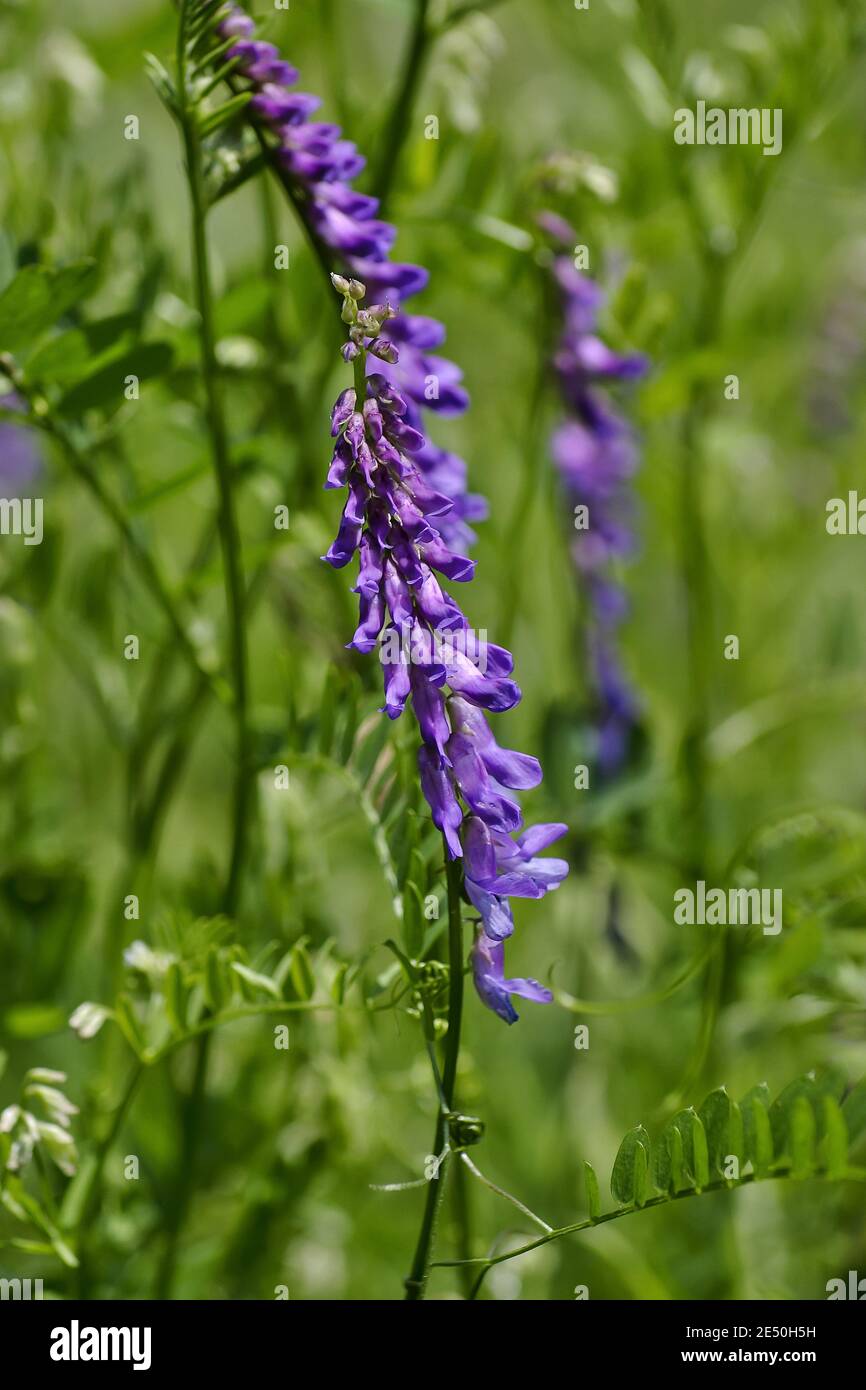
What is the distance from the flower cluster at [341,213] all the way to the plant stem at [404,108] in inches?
15.5

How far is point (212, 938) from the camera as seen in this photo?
156 centimetres

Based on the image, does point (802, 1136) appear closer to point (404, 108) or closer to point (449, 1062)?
point (449, 1062)

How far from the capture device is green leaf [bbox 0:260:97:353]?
1.52m

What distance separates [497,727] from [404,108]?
0.80 m

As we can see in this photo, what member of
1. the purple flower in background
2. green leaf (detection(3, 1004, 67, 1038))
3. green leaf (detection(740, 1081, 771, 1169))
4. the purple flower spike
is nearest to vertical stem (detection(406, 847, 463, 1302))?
the purple flower spike

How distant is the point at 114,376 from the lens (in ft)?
5.44


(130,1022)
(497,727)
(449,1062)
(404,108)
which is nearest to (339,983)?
(449,1062)

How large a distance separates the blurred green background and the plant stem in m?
0.06

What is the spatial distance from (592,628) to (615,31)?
3.23ft

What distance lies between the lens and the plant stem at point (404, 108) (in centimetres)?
191

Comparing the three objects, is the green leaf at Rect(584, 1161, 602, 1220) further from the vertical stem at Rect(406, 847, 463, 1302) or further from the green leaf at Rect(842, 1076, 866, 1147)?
the green leaf at Rect(842, 1076, 866, 1147)

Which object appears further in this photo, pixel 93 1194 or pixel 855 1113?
pixel 93 1194
